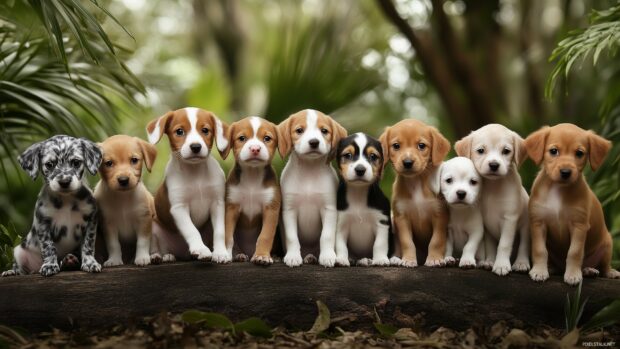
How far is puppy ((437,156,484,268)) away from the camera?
15.2 feet

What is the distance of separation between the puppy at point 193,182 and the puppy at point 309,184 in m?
0.43

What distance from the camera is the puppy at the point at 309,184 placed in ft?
15.4

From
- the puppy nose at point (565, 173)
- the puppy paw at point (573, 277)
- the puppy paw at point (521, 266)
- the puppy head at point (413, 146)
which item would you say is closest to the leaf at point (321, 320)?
the puppy head at point (413, 146)

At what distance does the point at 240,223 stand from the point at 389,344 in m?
1.39

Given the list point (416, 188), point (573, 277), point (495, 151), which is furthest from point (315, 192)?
point (573, 277)

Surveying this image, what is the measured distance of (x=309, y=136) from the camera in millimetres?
4645

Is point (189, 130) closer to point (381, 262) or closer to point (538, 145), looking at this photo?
point (381, 262)

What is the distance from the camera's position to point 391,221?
508 centimetres

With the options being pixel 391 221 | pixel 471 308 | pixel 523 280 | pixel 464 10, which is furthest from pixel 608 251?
pixel 464 10

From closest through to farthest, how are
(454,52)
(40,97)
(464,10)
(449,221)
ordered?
1. (449,221)
2. (40,97)
3. (454,52)
4. (464,10)

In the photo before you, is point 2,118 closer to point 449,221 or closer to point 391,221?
point 391,221

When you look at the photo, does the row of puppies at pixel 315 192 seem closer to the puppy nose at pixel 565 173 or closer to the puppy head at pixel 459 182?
the puppy head at pixel 459 182

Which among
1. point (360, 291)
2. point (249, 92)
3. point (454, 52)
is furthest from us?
point (249, 92)

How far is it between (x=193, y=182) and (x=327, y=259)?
1.05 meters
